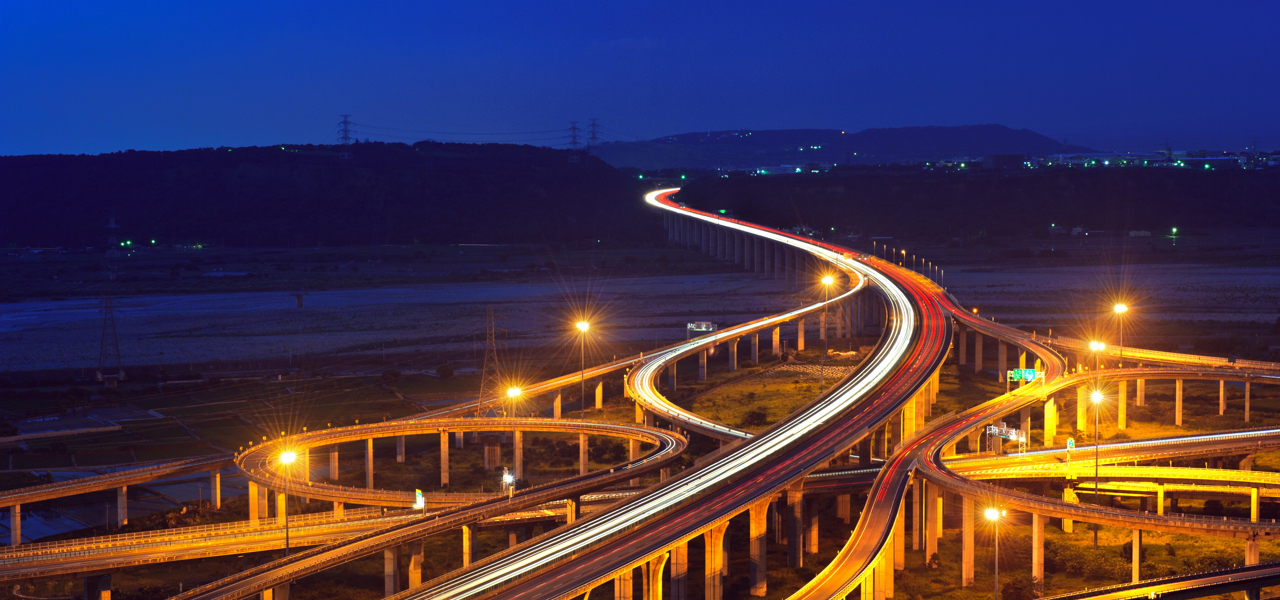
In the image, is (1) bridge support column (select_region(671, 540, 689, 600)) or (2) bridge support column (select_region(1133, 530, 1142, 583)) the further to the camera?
(2) bridge support column (select_region(1133, 530, 1142, 583))

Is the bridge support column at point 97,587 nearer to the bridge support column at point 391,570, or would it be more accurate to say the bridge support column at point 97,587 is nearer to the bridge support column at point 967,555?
the bridge support column at point 391,570

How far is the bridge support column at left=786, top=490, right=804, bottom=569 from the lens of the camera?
1666 inches

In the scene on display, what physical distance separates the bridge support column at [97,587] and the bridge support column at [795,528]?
2338cm

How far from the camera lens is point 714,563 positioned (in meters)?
36.4

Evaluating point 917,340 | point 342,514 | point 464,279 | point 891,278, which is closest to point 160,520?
point 342,514

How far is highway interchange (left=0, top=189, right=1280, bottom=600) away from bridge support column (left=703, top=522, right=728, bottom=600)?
73 millimetres

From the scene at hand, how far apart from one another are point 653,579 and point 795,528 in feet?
35.5

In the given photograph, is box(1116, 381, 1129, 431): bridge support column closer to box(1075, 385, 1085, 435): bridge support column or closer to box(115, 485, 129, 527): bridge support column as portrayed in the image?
box(1075, 385, 1085, 435): bridge support column

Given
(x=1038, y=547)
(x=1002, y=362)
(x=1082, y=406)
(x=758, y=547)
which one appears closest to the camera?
(x=758, y=547)

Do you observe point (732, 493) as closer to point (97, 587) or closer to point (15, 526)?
point (97, 587)

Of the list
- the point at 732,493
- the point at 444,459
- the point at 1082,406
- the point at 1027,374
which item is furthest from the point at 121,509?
the point at 1027,374

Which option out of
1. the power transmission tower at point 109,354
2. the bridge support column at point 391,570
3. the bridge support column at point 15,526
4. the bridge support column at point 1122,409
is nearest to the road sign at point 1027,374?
the bridge support column at point 1122,409

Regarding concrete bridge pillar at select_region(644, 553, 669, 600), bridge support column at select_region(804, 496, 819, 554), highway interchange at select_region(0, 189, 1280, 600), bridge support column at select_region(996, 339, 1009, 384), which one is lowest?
bridge support column at select_region(804, 496, 819, 554)

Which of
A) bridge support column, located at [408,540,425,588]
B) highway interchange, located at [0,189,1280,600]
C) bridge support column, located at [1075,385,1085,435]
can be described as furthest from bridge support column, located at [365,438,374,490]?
bridge support column, located at [1075,385,1085,435]
